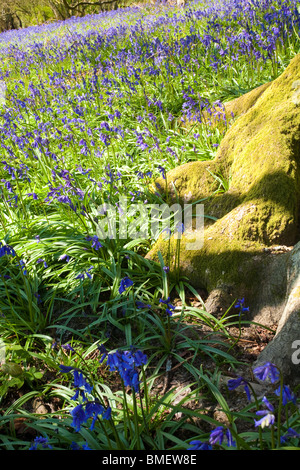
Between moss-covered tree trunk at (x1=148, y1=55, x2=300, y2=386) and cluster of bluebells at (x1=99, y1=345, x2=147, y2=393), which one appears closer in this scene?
cluster of bluebells at (x1=99, y1=345, x2=147, y2=393)

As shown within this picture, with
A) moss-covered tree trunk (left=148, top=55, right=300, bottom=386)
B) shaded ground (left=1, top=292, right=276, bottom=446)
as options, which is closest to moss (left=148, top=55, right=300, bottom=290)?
moss-covered tree trunk (left=148, top=55, right=300, bottom=386)

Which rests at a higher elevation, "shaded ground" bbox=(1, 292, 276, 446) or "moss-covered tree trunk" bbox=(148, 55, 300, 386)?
"moss-covered tree trunk" bbox=(148, 55, 300, 386)

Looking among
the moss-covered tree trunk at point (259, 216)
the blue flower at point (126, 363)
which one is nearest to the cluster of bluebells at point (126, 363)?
the blue flower at point (126, 363)

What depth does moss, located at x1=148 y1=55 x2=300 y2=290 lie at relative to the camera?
2768 millimetres

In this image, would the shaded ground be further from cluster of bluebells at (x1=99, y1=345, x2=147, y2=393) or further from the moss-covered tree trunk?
cluster of bluebells at (x1=99, y1=345, x2=147, y2=393)

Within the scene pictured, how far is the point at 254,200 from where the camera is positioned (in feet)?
9.38

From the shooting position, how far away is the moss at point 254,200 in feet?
9.08

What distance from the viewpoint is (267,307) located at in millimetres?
2664

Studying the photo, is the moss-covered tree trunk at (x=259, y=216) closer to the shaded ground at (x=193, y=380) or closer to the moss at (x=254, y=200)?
the moss at (x=254, y=200)

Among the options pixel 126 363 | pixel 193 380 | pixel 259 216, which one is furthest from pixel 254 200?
pixel 126 363

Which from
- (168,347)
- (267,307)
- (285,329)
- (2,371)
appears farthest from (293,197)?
(2,371)

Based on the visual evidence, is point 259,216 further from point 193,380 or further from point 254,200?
point 193,380

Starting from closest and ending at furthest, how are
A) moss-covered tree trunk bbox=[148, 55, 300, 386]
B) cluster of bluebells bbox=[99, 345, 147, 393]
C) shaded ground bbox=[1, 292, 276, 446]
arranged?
cluster of bluebells bbox=[99, 345, 147, 393] < shaded ground bbox=[1, 292, 276, 446] < moss-covered tree trunk bbox=[148, 55, 300, 386]
